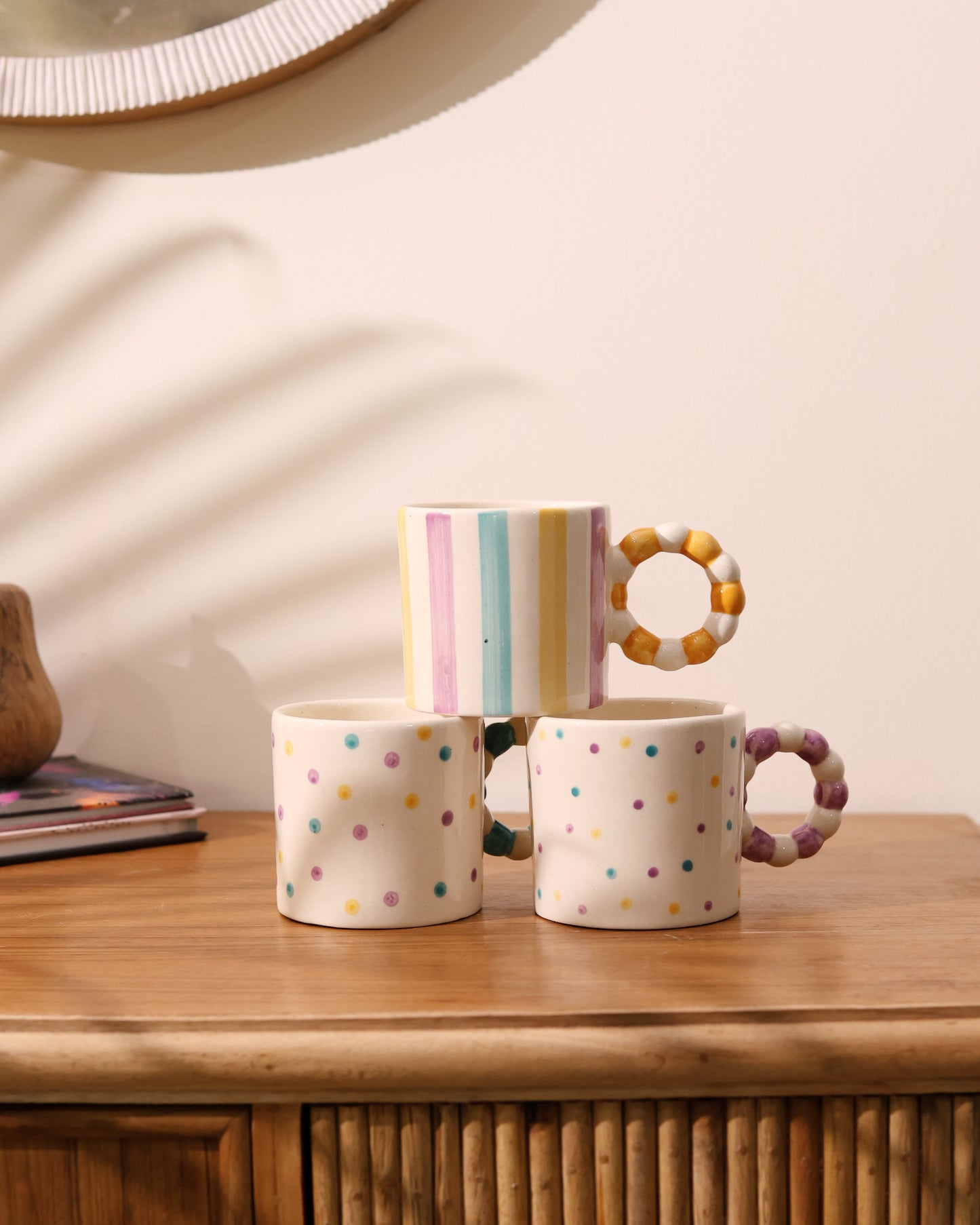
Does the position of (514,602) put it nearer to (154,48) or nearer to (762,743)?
(762,743)

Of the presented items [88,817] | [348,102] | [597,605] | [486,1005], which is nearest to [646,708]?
[597,605]

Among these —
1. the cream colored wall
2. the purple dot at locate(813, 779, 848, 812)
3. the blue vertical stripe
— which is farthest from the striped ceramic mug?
the cream colored wall

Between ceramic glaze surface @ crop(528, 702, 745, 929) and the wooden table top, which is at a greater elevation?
ceramic glaze surface @ crop(528, 702, 745, 929)

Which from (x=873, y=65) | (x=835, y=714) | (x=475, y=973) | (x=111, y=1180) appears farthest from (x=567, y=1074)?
(x=873, y=65)

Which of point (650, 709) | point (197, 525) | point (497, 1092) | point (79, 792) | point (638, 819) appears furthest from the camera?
point (197, 525)

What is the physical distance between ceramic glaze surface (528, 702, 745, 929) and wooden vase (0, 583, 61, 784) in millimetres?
423

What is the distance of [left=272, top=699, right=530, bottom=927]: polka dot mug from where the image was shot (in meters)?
0.62

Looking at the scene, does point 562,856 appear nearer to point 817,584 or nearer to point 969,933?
point 969,933

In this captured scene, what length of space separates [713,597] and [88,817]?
17.7 inches

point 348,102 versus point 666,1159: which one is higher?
point 348,102

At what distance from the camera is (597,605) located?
25.9 inches

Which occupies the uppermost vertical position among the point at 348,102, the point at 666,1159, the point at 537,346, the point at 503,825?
the point at 348,102

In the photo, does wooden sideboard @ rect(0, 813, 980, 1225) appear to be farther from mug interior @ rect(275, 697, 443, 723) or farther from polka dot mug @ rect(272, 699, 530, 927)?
mug interior @ rect(275, 697, 443, 723)

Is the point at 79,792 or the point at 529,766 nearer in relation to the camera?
the point at 529,766
